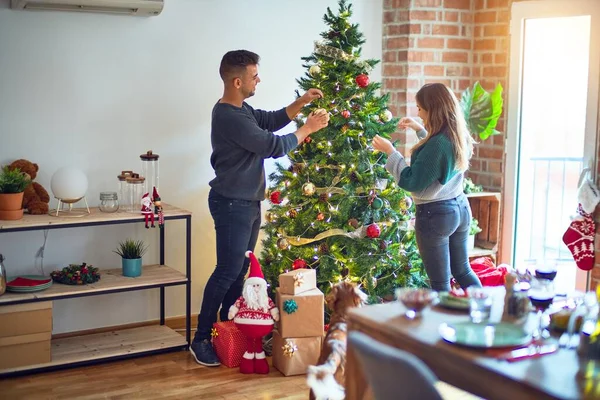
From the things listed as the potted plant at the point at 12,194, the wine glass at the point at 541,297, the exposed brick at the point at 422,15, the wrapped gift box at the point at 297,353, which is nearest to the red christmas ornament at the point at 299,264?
the wrapped gift box at the point at 297,353

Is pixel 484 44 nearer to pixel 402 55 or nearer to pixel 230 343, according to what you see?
pixel 402 55

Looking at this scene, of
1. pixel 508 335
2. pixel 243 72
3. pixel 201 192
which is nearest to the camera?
pixel 508 335

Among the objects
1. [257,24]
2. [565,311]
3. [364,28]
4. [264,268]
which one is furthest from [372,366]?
[364,28]

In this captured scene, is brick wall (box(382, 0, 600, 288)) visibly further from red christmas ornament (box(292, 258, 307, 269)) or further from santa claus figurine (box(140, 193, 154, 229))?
santa claus figurine (box(140, 193, 154, 229))

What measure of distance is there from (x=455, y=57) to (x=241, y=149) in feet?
6.40

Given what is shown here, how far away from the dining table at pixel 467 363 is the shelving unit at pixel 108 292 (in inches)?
74.4

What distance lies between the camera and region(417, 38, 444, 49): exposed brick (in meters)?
5.00

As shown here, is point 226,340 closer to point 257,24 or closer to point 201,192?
point 201,192

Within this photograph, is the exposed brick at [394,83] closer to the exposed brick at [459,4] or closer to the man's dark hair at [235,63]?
the exposed brick at [459,4]

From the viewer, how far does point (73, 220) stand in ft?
12.6

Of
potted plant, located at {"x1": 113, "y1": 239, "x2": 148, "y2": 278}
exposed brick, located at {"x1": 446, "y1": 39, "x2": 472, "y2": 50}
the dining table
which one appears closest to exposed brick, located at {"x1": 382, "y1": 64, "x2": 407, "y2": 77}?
exposed brick, located at {"x1": 446, "y1": 39, "x2": 472, "y2": 50}

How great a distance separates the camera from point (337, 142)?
13.3ft

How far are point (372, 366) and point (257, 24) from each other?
323 centimetres

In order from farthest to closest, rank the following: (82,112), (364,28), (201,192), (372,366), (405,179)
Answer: (364,28)
(201,192)
(82,112)
(405,179)
(372,366)
